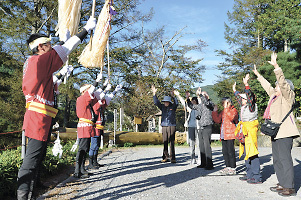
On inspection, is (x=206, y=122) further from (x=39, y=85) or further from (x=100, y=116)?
(x=39, y=85)

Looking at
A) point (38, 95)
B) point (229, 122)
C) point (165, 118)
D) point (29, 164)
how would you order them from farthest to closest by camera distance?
point (165, 118) → point (229, 122) → point (38, 95) → point (29, 164)

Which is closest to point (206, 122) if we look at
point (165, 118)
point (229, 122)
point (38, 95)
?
point (229, 122)

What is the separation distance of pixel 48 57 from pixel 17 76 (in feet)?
36.1

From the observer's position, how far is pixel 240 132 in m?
5.30

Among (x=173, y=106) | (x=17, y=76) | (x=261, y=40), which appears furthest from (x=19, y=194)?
(x=261, y=40)

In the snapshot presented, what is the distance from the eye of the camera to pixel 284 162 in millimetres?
4051

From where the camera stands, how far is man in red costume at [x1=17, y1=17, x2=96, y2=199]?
276cm

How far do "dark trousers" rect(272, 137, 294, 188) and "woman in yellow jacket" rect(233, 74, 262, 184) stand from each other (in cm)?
60

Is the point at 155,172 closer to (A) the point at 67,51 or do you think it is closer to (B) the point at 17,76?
(A) the point at 67,51

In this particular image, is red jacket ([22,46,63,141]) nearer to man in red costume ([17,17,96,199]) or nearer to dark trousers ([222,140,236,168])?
man in red costume ([17,17,96,199])

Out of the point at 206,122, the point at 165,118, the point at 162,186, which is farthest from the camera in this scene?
the point at 165,118

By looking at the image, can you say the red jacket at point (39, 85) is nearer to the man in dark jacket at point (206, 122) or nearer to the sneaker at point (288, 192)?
the sneaker at point (288, 192)

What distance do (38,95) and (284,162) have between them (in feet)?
12.4

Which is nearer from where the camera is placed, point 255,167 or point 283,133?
point 283,133
